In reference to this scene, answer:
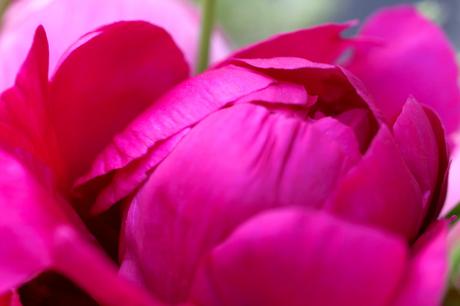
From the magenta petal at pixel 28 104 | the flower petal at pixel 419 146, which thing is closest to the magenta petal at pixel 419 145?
the flower petal at pixel 419 146

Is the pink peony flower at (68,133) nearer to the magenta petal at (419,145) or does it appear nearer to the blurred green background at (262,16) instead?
the magenta petal at (419,145)

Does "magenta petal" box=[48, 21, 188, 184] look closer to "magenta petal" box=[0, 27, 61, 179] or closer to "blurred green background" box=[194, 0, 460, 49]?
"magenta petal" box=[0, 27, 61, 179]

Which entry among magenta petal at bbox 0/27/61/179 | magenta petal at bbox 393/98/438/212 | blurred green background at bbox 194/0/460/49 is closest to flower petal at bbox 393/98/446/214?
magenta petal at bbox 393/98/438/212

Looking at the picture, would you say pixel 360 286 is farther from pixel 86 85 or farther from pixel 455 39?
pixel 455 39

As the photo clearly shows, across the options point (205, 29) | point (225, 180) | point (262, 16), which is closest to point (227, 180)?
point (225, 180)

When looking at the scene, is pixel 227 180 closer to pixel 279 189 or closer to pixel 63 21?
pixel 279 189

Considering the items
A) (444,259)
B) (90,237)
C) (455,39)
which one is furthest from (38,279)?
(455,39)
